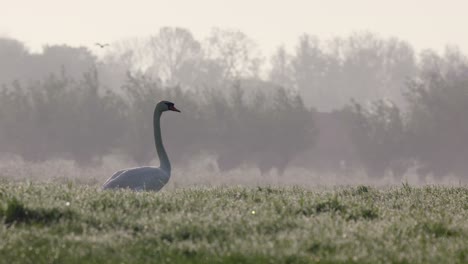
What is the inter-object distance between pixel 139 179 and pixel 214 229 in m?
7.29

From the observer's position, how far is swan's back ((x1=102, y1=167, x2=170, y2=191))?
20391mm

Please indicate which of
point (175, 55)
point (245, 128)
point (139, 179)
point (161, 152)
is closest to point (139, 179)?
point (139, 179)

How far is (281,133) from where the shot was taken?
89438mm

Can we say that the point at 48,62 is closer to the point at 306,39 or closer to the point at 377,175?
the point at 306,39

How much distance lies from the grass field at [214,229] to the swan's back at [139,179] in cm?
332

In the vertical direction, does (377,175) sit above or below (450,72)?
below

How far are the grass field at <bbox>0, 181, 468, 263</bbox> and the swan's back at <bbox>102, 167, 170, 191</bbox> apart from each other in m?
3.32

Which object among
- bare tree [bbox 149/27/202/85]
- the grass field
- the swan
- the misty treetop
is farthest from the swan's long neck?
bare tree [bbox 149/27/202/85]

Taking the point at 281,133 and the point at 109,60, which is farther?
the point at 109,60

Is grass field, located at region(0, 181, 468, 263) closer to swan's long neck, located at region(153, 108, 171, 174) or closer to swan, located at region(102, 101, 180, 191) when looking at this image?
swan, located at region(102, 101, 180, 191)

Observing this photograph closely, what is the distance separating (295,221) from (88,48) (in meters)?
143

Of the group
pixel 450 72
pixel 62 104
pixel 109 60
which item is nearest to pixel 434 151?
pixel 450 72

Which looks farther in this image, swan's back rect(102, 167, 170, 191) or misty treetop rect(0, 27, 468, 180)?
misty treetop rect(0, 27, 468, 180)

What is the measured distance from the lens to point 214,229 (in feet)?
44.2
